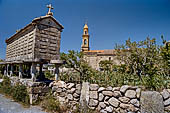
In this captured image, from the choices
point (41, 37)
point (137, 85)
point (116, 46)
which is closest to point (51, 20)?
point (41, 37)

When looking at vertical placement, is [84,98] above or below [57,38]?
below

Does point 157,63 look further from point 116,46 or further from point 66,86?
point 66,86

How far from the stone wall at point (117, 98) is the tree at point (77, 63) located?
96cm

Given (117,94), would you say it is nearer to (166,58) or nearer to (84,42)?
(166,58)

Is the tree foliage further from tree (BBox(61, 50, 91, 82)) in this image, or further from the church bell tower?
the church bell tower

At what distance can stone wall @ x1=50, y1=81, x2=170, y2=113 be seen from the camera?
4.12 m

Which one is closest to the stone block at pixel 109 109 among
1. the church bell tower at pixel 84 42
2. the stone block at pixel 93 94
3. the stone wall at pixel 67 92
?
the stone block at pixel 93 94

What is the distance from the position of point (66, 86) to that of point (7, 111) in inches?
107

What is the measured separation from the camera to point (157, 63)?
643cm

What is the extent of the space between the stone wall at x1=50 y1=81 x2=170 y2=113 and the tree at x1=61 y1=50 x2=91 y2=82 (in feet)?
3.16

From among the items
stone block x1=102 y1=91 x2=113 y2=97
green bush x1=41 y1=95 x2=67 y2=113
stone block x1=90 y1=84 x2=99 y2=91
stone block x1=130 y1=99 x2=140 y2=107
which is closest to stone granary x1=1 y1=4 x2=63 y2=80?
green bush x1=41 y1=95 x2=67 y2=113

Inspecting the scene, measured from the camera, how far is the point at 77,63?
6.86 metres

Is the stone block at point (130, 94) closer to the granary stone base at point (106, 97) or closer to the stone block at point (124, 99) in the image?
the granary stone base at point (106, 97)

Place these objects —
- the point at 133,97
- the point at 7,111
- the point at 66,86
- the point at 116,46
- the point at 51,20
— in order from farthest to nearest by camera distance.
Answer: the point at 116,46 < the point at 51,20 < the point at 66,86 < the point at 7,111 < the point at 133,97
